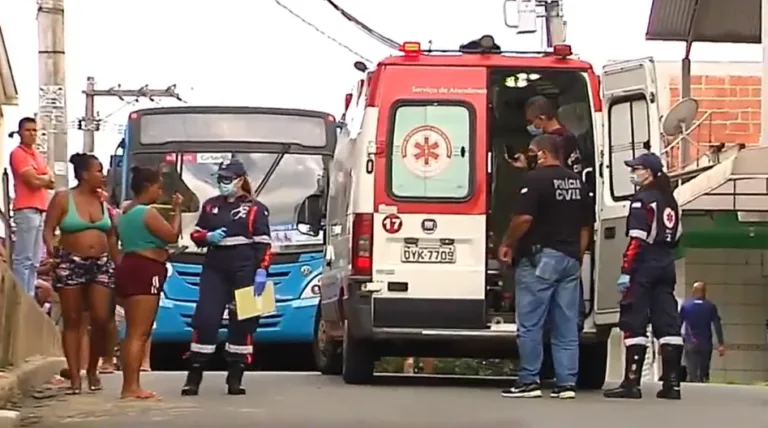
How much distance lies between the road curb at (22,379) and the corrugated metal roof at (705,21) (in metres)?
10.2

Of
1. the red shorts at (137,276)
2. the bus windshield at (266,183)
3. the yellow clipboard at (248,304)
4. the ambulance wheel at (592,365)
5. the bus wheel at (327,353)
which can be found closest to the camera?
the red shorts at (137,276)

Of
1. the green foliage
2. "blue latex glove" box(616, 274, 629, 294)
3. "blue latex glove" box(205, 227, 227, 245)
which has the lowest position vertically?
Result: the green foliage

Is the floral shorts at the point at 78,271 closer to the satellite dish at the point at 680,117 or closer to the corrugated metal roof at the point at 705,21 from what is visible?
the satellite dish at the point at 680,117

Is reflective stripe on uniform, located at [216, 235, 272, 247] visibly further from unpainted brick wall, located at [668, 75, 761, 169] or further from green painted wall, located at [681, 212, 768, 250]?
unpainted brick wall, located at [668, 75, 761, 169]

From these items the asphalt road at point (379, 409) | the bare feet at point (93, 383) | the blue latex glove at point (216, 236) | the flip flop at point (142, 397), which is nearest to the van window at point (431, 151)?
the blue latex glove at point (216, 236)

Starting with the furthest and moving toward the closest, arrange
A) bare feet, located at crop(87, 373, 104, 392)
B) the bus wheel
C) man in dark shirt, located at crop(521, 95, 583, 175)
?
1. the bus wheel
2. man in dark shirt, located at crop(521, 95, 583, 175)
3. bare feet, located at crop(87, 373, 104, 392)

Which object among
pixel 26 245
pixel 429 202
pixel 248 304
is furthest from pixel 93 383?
pixel 429 202

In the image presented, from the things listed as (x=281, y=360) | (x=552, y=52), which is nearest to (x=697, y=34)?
(x=281, y=360)

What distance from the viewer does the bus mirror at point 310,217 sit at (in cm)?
1516

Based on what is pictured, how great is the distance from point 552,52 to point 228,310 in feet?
10.4

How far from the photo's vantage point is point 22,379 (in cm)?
959

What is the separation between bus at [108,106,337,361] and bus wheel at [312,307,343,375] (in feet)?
1.90

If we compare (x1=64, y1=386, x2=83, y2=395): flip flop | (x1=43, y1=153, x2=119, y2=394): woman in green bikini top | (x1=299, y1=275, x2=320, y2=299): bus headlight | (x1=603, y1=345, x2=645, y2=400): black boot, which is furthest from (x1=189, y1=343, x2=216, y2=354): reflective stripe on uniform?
(x1=299, y1=275, x2=320, y2=299): bus headlight

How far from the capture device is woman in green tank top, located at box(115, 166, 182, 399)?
968 centimetres
